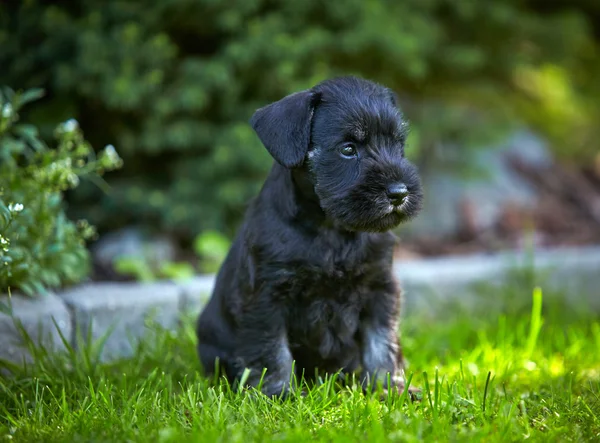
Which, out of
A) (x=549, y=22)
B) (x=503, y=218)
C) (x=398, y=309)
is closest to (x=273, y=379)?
(x=398, y=309)

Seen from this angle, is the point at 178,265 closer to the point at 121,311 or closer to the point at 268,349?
the point at 121,311

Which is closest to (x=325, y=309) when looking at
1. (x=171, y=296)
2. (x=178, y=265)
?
(x=171, y=296)

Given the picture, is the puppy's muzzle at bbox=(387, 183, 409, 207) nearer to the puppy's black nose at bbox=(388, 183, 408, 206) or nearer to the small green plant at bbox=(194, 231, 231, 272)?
the puppy's black nose at bbox=(388, 183, 408, 206)

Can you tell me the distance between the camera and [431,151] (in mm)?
5977

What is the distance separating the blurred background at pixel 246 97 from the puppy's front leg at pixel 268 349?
1.54m

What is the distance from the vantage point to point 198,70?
15.4 feet

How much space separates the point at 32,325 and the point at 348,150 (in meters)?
1.83

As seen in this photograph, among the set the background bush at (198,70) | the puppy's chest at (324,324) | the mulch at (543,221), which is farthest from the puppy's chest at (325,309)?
the mulch at (543,221)

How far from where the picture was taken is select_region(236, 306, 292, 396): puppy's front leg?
9.56 feet

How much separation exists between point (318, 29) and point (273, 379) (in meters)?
2.85

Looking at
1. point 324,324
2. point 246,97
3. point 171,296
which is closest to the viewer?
point 324,324

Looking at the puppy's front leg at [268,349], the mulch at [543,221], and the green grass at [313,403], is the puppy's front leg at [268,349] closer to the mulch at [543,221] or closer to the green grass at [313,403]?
the green grass at [313,403]

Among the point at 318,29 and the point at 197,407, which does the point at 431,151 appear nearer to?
the point at 318,29

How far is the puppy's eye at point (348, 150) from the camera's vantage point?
9.36 feet
